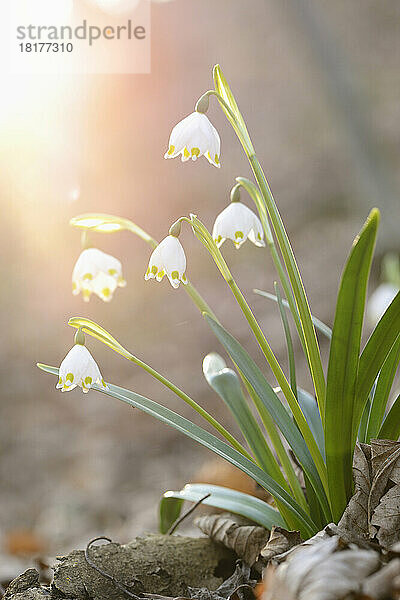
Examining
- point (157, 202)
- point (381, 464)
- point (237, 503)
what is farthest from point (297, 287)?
point (157, 202)

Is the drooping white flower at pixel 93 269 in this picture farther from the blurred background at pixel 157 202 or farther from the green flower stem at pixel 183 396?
the blurred background at pixel 157 202

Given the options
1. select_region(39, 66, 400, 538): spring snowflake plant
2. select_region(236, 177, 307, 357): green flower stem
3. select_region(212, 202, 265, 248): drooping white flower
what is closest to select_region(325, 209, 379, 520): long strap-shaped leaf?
select_region(39, 66, 400, 538): spring snowflake plant

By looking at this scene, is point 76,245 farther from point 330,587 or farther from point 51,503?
point 330,587

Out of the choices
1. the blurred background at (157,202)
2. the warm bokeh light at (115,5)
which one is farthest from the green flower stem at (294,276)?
the warm bokeh light at (115,5)

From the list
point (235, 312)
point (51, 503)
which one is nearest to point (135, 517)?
point (51, 503)

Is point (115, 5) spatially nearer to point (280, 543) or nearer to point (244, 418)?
point (244, 418)

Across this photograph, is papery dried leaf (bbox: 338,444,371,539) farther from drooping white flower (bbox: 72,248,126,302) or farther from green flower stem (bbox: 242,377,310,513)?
drooping white flower (bbox: 72,248,126,302)
